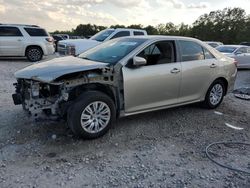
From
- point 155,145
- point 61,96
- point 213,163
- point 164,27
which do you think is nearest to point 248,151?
point 213,163

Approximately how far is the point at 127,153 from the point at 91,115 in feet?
2.74

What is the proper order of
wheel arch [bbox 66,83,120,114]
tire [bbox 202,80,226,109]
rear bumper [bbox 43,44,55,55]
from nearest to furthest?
wheel arch [bbox 66,83,120,114] → tire [bbox 202,80,226,109] → rear bumper [bbox 43,44,55,55]

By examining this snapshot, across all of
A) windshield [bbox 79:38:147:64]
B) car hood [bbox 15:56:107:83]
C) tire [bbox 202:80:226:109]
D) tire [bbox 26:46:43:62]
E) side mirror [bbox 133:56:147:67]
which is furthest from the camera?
tire [bbox 26:46:43:62]

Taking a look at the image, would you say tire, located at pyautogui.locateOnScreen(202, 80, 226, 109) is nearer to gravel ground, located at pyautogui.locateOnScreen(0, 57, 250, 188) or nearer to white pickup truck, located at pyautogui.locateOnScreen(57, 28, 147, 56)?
gravel ground, located at pyautogui.locateOnScreen(0, 57, 250, 188)

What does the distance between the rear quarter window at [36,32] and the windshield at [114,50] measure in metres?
10.4

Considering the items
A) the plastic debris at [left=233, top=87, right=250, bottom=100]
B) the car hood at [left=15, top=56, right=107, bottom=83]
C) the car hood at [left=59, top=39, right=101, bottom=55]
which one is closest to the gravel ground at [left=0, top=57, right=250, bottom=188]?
the car hood at [left=15, top=56, right=107, bottom=83]

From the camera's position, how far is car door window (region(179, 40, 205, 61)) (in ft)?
20.1

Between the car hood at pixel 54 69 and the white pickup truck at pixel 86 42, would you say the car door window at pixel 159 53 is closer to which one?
the car hood at pixel 54 69

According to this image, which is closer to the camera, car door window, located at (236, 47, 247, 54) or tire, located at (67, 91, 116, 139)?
tire, located at (67, 91, 116, 139)

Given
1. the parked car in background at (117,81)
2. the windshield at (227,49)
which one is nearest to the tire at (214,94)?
the parked car in background at (117,81)

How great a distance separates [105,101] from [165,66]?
4.76ft

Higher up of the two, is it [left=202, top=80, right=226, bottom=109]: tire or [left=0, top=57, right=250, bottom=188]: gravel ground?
[left=202, top=80, right=226, bottom=109]: tire

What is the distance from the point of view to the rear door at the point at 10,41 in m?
15.1

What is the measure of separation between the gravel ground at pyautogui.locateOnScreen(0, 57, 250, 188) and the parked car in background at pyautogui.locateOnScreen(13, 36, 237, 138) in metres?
0.36
